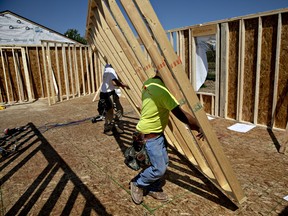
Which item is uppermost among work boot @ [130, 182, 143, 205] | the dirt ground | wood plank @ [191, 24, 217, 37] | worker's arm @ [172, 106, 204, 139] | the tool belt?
wood plank @ [191, 24, 217, 37]

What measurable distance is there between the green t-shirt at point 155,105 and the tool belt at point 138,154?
15 cm

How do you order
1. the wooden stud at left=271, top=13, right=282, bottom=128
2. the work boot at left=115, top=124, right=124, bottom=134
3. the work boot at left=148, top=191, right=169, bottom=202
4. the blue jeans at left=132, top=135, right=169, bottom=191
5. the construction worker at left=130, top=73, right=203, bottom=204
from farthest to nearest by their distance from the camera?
the work boot at left=115, top=124, right=124, bottom=134 < the wooden stud at left=271, top=13, right=282, bottom=128 < the work boot at left=148, top=191, right=169, bottom=202 < the blue jeans at left=132, top=135, right=169, bottom=191 < the construction worker at left=130, top=73, right=203, bottom=204

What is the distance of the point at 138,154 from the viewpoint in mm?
2529

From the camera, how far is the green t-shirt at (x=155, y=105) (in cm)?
218

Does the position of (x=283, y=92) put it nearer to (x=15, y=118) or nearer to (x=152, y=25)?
(x=152, y=25)

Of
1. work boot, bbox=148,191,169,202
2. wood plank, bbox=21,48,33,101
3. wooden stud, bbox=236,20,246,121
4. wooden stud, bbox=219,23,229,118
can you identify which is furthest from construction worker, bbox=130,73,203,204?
wood plank, bbox=21,48,33,101

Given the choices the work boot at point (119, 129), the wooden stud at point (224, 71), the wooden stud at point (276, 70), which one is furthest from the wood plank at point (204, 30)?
the work boot at point (119, 129)

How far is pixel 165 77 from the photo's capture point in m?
2.29

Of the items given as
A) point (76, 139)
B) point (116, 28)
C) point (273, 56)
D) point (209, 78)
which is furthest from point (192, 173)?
point (209, 78)

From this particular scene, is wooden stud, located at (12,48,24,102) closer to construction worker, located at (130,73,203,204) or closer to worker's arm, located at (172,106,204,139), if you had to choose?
construction worker, located at (130,73,203,204)

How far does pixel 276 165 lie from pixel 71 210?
3.02 meters

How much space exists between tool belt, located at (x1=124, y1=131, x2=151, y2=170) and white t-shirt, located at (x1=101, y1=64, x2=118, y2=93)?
2.61 meters

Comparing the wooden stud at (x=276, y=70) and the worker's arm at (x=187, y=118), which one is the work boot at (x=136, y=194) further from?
the wooden stud at (x=276, y=70)

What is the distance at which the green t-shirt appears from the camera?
7.16 ft
